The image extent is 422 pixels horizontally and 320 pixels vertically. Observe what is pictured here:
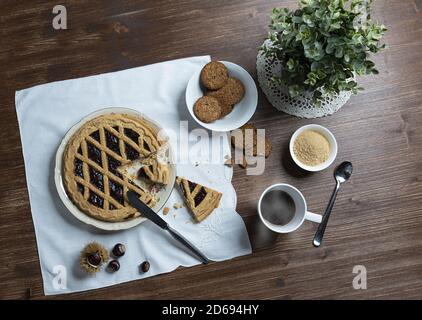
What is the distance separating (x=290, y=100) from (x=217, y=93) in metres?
0.24

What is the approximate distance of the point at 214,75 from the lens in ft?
4.76

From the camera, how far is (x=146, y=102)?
1514 mm

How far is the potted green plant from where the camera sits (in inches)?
45.2

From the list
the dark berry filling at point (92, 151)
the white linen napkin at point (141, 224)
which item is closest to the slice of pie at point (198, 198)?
the white linen napkin at point (141, 224)

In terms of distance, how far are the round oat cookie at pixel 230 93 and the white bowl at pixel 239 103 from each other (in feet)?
0.08

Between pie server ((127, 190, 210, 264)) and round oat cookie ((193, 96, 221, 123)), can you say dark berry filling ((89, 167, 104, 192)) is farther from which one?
round oat cookie ((193, 96, 221, 123))

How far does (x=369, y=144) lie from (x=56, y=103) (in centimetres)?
104

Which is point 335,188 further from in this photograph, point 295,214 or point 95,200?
point 95,200

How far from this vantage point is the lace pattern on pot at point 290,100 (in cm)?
147

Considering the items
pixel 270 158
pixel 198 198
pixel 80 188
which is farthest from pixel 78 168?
pixel 270 158

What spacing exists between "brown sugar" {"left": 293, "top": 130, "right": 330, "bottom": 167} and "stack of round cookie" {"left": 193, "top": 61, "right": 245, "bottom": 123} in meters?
0.24

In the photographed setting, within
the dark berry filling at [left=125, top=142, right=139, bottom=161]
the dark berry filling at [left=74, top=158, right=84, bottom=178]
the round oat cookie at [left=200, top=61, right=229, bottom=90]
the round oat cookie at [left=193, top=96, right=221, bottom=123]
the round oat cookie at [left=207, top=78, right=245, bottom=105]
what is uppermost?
the round oat cookie at [left=200, top=61, right=229, bottom=90]

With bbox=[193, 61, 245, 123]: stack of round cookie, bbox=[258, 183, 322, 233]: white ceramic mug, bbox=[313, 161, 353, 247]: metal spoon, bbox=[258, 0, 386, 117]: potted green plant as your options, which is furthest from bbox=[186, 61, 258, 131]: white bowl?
bbox=[313, 161, 353, 247]: metal spoon

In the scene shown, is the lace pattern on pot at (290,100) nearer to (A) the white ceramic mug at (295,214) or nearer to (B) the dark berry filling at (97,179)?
(A) the white ceramic mug at (295,214)
